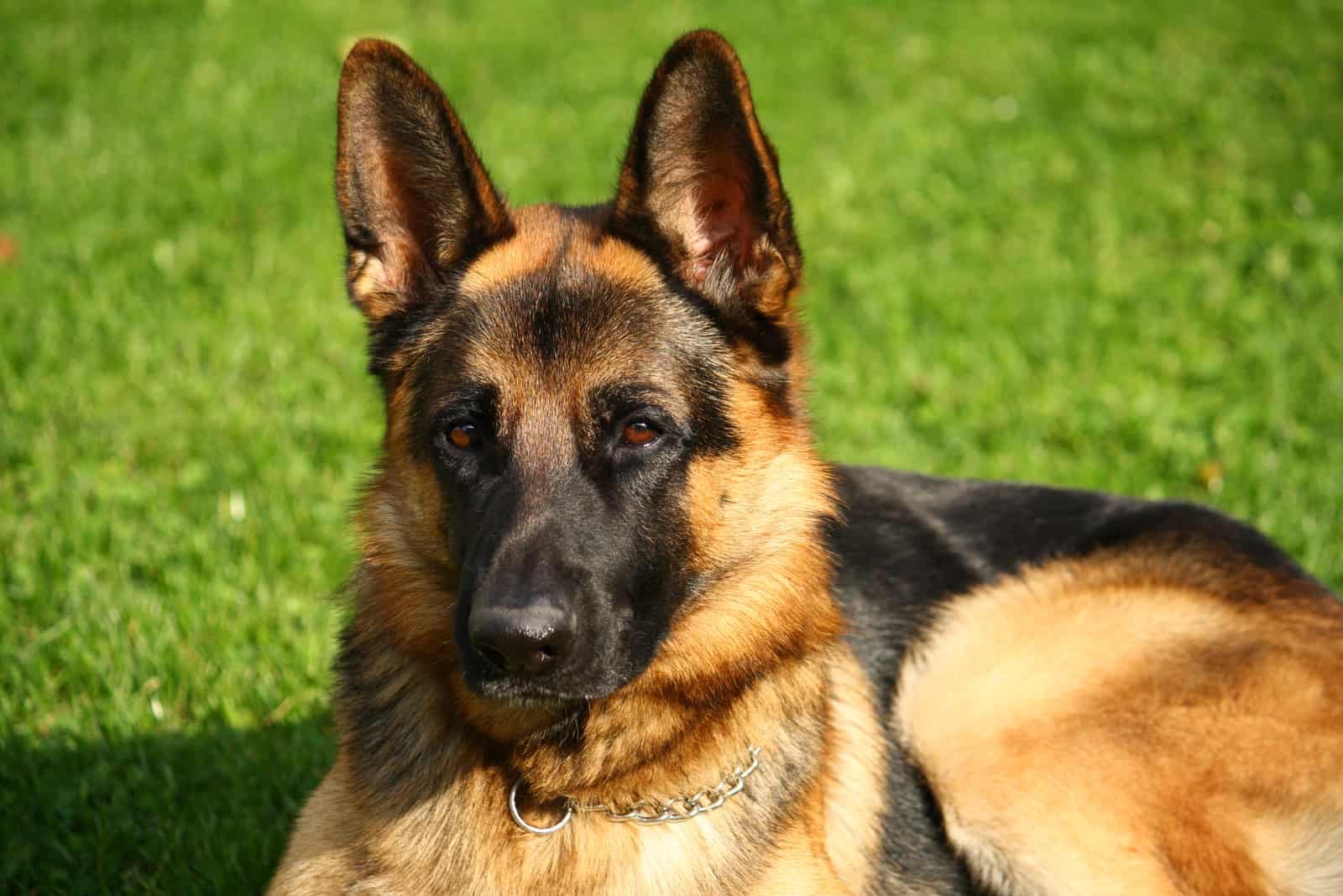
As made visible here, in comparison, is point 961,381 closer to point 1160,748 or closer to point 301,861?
point 1160,748

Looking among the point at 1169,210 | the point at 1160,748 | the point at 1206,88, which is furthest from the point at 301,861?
the point at 1206,88

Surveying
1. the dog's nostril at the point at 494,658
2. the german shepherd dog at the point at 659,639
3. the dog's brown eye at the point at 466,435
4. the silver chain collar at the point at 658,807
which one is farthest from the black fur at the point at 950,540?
the dog's nostril at the point at 494,658

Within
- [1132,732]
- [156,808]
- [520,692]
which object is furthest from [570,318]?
[156,808]

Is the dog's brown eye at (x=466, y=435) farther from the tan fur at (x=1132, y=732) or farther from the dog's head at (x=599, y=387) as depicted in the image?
the tan fur at (x=1132, y=732)

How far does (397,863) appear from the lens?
313 cm

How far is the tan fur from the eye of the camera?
11.3ft

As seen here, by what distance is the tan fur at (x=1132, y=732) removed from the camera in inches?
136

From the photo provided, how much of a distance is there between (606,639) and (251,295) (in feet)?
17.6

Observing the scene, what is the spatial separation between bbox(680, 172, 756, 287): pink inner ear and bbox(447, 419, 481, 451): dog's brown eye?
757 millimetres

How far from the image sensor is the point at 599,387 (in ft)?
10.1

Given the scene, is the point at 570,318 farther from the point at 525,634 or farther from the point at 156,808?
the point at 156,808

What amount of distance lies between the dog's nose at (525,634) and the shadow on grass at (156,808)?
1.64m

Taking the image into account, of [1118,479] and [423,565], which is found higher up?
[423,565]

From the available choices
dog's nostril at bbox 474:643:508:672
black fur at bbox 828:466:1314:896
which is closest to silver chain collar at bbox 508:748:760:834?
dog's nostril at bbox 474:643:508:672
